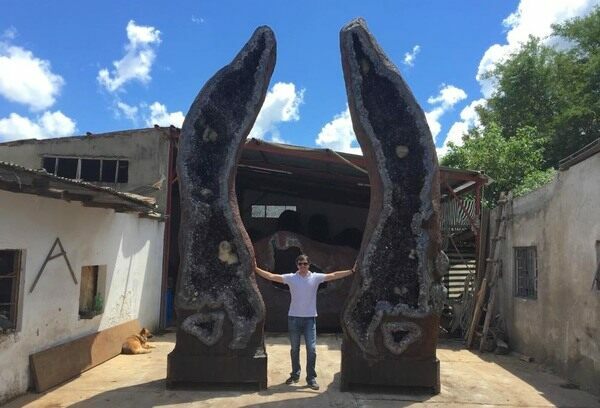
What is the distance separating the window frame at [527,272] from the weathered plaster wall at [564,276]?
0.12m

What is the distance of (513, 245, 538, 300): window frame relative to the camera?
30.6ft

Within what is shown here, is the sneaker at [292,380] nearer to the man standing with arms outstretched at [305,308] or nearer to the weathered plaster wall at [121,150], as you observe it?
the man standing with arms outstretched at [305,308]

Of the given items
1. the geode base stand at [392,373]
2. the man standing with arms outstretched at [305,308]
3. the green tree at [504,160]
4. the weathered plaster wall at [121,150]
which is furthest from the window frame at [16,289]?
the green tree at [504,160]

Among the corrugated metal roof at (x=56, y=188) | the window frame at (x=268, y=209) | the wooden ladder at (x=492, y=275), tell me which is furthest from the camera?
the window frame at (x=268, y=209)

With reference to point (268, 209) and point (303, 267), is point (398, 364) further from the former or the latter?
point (268, 209)

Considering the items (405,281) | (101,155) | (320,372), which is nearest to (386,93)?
(405,281)

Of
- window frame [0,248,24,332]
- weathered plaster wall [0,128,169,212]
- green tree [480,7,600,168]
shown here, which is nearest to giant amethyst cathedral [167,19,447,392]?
window frame [0,248,24,332]

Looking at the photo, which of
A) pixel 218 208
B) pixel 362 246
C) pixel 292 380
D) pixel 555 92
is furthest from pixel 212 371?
pixel 555 92

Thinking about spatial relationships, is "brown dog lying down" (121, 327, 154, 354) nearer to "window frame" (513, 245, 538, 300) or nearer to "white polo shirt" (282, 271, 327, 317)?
"white polo shirt" (282, 271, 327, 317)

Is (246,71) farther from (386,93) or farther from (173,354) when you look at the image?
(173,354)

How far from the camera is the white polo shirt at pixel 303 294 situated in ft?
21.8

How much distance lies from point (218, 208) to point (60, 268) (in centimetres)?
237

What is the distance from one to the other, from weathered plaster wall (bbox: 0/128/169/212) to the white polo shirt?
655 cm

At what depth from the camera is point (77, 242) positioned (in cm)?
777
